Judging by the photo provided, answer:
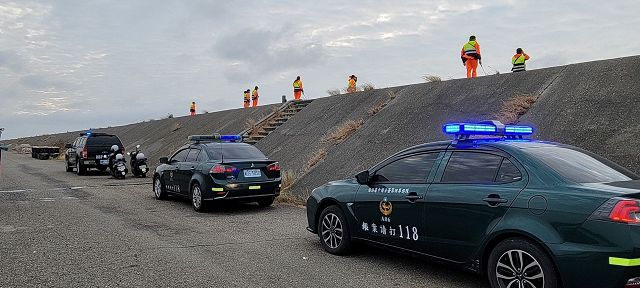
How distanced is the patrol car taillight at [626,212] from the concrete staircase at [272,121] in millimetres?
17048

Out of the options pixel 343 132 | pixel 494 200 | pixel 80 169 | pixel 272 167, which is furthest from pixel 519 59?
pixel 80 169

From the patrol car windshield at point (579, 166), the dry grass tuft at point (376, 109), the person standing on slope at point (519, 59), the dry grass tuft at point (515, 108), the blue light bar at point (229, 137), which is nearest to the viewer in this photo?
the patrol car windshield at point (579, 166)

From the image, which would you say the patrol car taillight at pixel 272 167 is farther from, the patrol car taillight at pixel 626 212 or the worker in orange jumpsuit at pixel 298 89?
the worker in orange jumpsuit at pixel 298 89

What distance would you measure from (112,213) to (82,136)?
42.1ft

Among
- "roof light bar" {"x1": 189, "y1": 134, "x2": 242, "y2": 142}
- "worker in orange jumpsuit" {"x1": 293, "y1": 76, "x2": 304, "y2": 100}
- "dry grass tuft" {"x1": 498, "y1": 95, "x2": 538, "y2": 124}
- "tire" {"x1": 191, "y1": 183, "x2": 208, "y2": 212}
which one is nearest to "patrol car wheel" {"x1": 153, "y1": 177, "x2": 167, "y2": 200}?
"roof light bar" {"x1": 189, "y1": 134, "x2": 242, "y2": 142}

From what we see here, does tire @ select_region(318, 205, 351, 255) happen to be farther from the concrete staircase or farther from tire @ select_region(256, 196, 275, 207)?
the concrete staircase

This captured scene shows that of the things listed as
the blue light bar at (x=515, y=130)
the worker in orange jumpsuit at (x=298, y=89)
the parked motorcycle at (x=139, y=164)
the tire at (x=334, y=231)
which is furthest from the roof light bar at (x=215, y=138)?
the worker in orange jumpsuit at (x=298, y=89)

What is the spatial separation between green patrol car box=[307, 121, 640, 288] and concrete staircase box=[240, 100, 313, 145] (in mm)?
14697

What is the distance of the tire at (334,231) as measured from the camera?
651 cm

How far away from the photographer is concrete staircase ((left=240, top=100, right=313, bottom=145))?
826 inches

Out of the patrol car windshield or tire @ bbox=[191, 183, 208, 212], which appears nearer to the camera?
the patrol car windshield

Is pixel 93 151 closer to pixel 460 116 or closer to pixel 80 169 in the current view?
pixel 80 169

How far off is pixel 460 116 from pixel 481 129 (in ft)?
25.0

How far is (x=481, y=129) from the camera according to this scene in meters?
5.42
